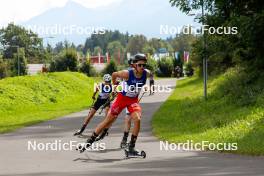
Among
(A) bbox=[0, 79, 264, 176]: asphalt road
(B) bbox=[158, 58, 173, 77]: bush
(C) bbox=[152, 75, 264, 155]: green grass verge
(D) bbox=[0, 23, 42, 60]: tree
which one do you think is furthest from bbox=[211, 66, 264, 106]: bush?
(D) bbox=[0, 23, 42, 60]: tree

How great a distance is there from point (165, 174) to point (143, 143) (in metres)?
5.20

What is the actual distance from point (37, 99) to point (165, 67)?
67.1 meters

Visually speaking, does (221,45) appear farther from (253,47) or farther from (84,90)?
(84,90)

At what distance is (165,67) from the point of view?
100500mm

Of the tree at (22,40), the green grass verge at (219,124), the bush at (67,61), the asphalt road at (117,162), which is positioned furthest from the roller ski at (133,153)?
the tree at (22,40)

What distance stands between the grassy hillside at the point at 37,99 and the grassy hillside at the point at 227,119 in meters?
5.99

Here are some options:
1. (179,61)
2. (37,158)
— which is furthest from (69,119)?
(179,61)

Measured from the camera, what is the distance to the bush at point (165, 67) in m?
100

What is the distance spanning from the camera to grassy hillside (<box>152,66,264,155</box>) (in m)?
14.1

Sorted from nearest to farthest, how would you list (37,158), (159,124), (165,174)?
1. (165,174)
2. (37,158)
3. (159,124)

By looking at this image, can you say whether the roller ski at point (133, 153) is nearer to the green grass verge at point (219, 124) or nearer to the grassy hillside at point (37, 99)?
the green grass verge at point (219, 124)

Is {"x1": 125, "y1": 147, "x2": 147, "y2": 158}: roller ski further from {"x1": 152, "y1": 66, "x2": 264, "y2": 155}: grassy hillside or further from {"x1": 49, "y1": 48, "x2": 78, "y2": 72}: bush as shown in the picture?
{"x1": 49, "y1": 48, "x2": 78, "y2": 72}: bush

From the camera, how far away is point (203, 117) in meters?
20.6

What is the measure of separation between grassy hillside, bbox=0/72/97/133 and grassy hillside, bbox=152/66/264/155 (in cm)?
599
